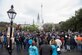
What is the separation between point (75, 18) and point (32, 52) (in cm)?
7778

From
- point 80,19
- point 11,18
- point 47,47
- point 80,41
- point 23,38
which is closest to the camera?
point 47,47

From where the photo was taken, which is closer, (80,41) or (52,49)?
(52,49)

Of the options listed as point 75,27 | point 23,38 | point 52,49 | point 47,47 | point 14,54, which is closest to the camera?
point 47,47

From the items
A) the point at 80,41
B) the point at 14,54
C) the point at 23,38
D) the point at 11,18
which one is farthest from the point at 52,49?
the point at 23,38

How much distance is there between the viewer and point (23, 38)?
26.8 meters

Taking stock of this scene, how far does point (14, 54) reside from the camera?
72.4 ft

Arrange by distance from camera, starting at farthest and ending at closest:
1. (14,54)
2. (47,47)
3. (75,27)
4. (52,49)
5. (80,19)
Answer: (75,27), (80,19), (14,54), (52,49), (47,47)

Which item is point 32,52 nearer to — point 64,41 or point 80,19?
point 64,41

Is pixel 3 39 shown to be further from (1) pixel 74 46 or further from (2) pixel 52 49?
(2) pixel 52 49

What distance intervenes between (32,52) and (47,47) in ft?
2.84

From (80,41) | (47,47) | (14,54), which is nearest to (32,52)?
(47,47)

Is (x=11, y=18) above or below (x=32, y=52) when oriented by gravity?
above

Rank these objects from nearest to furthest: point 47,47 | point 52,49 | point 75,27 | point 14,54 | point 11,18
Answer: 1. point 47,47
2. point 52,49
3. point 11,18
4. point 14,54
5. point 75,27

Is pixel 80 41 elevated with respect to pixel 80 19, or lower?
lower
